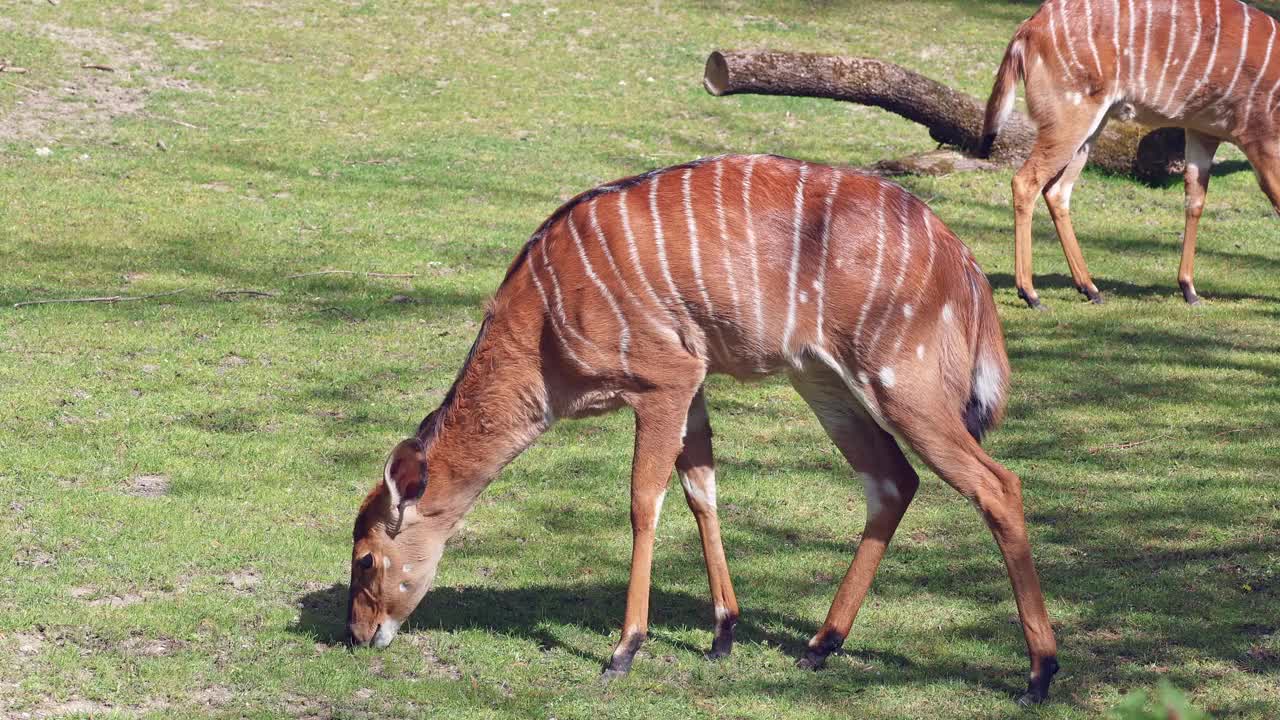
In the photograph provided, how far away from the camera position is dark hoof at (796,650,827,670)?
498 centimetres

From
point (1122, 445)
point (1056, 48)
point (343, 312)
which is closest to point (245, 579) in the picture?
point (343, 312)

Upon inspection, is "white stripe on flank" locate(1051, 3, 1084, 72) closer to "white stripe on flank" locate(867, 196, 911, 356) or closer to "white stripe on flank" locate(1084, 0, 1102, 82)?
"white stripe on flank" locate(1084, 0, 1102, 82)

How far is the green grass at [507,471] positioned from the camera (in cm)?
492

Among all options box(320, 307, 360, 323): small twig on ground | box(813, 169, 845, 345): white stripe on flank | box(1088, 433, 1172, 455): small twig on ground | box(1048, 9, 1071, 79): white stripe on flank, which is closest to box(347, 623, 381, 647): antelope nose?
box(813, 169, 845, 345): white stripe on flank

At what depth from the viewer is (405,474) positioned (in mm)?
4945

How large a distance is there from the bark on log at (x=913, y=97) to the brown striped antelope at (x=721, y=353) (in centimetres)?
636

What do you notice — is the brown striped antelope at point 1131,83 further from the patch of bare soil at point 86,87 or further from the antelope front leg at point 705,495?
the patch of bare soil at point 86,87

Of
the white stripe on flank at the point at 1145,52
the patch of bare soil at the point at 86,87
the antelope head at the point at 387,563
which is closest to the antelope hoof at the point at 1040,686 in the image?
the antelope head at the point at 387,563

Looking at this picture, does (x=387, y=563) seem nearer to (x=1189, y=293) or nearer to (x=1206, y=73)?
(x=1189, y=293)

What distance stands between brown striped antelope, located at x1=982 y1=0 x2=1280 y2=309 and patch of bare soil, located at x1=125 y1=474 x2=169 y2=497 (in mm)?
5523

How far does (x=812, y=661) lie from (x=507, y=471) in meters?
2.35

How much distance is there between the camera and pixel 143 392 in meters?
7.59

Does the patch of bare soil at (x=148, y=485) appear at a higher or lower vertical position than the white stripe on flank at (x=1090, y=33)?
lower

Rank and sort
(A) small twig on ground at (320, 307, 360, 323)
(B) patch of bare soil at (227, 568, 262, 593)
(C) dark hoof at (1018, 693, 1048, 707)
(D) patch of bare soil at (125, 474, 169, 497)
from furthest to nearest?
(A) small twig on ground at (320, 307, 360, 323) < (D) patch of bare soil at (125, 474, 169, 497) < (B) patch of bare soil at (227, 568, 262, 593) < (C) dark hoof at (1018, 693, 1048, 707)
